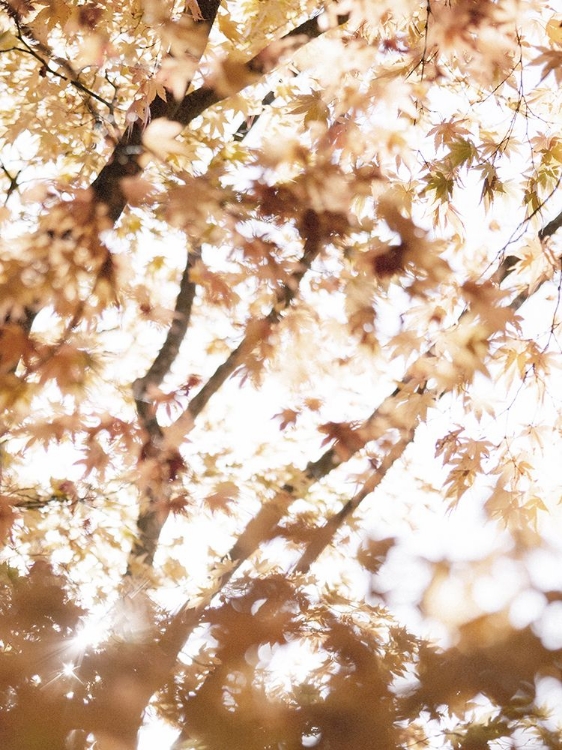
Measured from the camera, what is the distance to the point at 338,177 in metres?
2.72

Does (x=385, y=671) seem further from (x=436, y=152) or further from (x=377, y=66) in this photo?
(x=377, y=66)

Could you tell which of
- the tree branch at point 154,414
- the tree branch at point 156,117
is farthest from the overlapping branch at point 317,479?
the tree branch at point 156,117

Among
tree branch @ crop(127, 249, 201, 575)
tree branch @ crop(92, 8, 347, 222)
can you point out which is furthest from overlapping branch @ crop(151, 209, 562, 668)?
tree branch @ crop(92, 8, 347, 222)

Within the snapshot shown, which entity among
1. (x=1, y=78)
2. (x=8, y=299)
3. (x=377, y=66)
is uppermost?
(x=1, y=78)

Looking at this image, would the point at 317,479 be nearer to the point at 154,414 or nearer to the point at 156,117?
the point at 154,414

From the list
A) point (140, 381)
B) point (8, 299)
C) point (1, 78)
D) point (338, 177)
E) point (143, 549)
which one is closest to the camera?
point (8, 299)

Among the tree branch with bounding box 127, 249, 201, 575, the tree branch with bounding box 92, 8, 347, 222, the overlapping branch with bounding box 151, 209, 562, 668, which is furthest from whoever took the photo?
the tree branch with bounding box 127, 249, 201, 575

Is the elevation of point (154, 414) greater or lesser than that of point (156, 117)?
lesser

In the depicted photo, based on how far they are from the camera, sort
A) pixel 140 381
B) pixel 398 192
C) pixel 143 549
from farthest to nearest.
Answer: pixel 140 381, pixel 143 549, pixel 398 192

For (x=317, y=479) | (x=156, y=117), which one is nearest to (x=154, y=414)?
(x=317, y=479)

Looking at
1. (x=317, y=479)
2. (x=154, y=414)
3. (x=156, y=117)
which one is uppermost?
(x=156, y=117)

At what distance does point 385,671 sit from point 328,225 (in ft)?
6.49

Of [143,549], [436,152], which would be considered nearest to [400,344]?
[436,152]

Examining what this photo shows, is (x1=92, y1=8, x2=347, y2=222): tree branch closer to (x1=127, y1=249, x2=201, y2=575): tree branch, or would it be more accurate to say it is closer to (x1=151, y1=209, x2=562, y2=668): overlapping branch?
(x1=127, y1=249, x2=201, y2=575): tree branch
